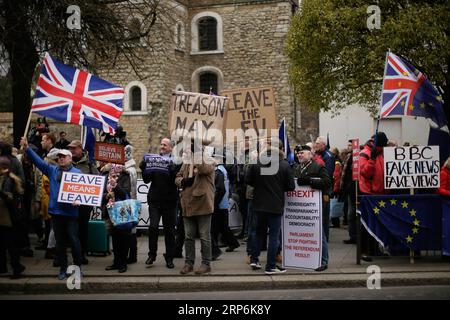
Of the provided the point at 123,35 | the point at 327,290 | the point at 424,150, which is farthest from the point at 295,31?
the point at 327,290

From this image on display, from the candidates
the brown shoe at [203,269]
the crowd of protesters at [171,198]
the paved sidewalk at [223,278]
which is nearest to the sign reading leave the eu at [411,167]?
the crowd of protesters at [171,198]

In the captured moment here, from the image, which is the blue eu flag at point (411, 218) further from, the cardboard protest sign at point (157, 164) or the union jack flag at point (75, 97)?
the union jack flag at point (75, 97)

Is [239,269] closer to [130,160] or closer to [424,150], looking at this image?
[130,160]

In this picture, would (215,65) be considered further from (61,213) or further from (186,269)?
(61,213)

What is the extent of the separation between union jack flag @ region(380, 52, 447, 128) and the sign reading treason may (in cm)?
279

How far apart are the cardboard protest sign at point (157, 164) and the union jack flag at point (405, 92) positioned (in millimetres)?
3675

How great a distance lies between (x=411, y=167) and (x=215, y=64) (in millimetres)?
29173

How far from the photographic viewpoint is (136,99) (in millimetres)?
37344

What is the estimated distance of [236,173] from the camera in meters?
14.2

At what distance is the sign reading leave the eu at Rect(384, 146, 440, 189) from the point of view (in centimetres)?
1105

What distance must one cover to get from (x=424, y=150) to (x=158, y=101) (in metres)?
26.3

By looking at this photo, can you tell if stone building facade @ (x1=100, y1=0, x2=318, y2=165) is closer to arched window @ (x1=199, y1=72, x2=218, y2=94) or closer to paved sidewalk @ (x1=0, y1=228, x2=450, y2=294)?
arched window @ (x1=199, y1=72, x2=218, y2=94)

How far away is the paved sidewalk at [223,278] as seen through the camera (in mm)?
9883

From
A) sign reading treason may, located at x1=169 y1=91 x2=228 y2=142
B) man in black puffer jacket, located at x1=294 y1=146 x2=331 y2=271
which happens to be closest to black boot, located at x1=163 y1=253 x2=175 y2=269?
sign reading treason may, located at x1=169 y1=91 x2=228 y2=142
